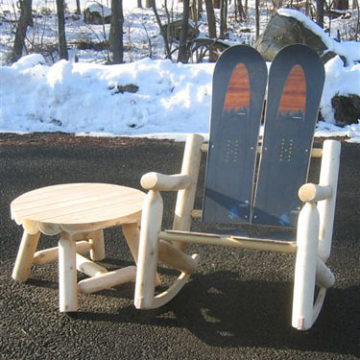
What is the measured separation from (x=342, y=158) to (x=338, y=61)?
2.19 m

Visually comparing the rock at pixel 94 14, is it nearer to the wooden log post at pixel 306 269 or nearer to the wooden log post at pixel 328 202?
the wooden log post at pixel 328 202

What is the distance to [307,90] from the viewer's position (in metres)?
2.86

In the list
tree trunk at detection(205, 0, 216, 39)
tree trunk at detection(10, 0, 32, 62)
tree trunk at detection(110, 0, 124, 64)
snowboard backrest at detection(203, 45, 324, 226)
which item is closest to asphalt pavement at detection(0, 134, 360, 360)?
snowboard backrest at detection(203, 45, 324, 226)

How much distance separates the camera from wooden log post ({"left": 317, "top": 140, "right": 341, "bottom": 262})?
253cm

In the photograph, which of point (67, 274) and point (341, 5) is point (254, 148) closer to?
point (67, 274)

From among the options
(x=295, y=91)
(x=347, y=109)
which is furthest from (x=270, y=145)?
(x=347, y=109)

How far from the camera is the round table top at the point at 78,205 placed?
100 inches

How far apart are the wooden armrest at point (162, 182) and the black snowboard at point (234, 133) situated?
278mm

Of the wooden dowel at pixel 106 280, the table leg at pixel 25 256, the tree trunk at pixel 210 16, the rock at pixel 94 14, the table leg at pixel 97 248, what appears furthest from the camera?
the rock at pixel 94 14

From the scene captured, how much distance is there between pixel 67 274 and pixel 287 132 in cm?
132

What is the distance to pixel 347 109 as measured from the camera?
6.43 m

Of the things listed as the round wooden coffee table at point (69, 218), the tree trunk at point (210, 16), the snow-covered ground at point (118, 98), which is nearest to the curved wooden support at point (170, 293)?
the round wooden coffee table at point (69, 218)

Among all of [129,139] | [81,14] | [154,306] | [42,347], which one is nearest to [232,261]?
[154,306]

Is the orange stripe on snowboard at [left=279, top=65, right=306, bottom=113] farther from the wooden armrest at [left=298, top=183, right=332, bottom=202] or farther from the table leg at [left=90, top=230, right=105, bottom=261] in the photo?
the table leg at [left=90, top=230, right=105, bottom=261]
